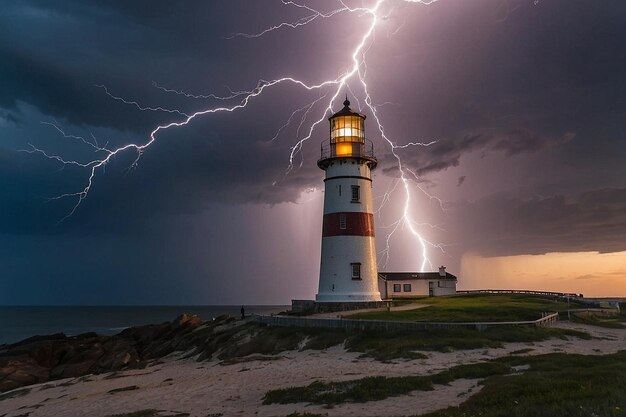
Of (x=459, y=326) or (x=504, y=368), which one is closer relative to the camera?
(x=504, y=368)

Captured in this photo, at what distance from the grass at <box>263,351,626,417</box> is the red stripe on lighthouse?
18.1 metres

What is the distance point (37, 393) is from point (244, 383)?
11.8m

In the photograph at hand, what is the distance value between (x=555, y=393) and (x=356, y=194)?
24704mm

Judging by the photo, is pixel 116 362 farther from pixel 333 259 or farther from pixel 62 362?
pixel 333 259

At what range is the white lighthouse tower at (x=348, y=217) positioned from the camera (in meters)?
34.8

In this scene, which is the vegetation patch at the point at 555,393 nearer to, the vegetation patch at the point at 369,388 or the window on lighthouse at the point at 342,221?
the vegetation patch at the point at 369,388

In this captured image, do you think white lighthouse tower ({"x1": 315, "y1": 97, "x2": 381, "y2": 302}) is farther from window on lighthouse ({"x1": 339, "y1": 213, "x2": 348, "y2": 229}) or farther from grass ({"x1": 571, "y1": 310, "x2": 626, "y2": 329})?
grass ({"x1": 571, "y1": 310, "x2": 626, "y2": 329})

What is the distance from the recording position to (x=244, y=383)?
18.3m

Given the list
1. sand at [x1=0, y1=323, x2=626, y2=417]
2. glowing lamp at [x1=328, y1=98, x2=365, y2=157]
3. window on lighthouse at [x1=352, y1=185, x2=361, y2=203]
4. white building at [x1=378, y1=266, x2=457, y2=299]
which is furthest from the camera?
white building at [x1=378, y1=266, x2=457, y2=299]

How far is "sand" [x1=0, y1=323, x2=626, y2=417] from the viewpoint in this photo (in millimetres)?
13250

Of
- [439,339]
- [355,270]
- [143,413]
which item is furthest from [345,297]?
[143,413]

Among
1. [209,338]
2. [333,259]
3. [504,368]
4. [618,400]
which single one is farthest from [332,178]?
[618,400]

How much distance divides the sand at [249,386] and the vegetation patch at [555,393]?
0.98m

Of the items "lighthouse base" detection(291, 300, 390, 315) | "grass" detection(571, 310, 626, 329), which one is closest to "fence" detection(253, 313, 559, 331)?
"grass" detection(571, 310, 626, 329)
